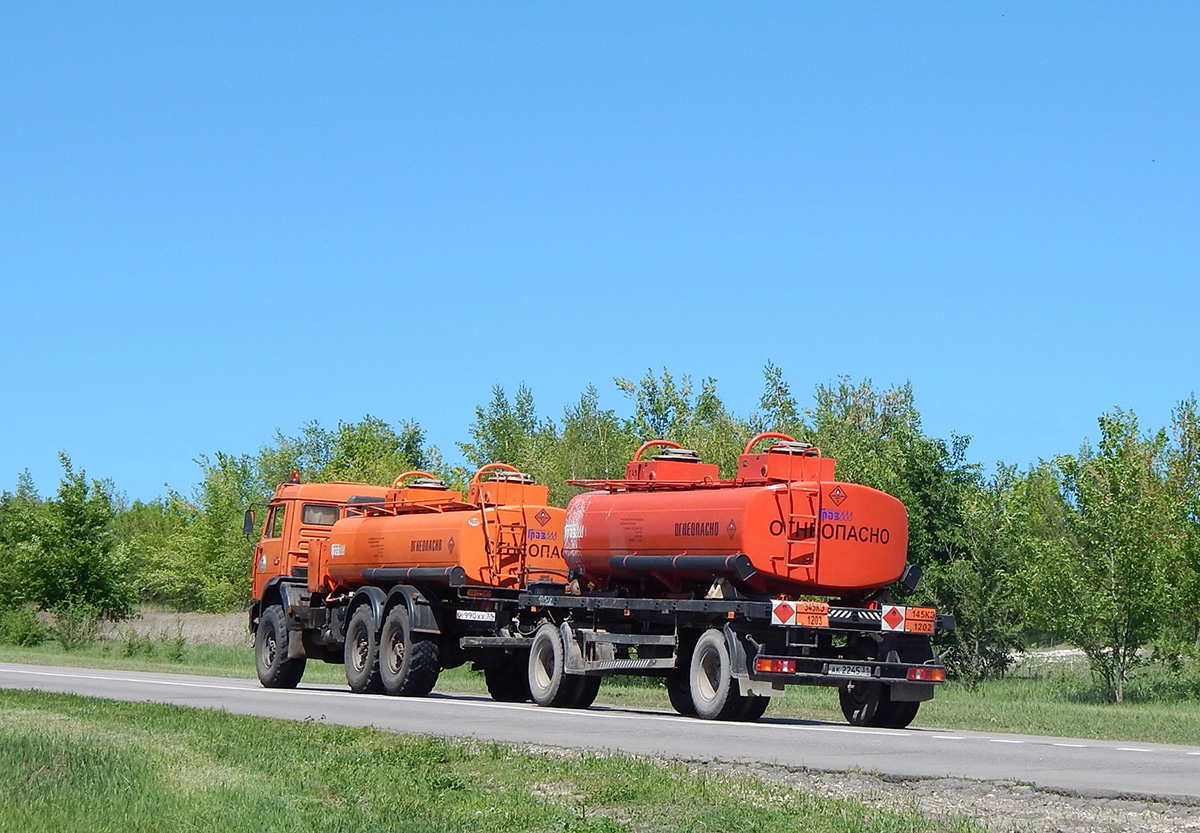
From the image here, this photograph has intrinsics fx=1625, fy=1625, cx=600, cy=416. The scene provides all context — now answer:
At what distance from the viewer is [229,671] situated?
3769 cm

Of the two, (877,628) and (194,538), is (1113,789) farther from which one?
(194,538)

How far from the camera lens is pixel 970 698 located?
98.4 ft

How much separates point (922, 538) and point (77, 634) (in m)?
25.8

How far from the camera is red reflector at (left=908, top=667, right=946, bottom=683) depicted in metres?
20.4

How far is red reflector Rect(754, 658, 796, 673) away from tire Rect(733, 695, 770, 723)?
0.56 metres

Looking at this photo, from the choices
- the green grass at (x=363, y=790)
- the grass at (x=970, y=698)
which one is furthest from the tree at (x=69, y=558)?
the green grass at (x=363, y=790)

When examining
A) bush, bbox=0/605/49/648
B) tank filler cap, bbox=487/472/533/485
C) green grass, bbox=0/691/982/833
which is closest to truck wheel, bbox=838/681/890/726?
tank filler cap, bbox=487/472/533/485

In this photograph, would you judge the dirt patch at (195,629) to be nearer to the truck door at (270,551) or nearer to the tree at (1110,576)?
the truck door at (270,551)

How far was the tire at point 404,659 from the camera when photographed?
25.5m

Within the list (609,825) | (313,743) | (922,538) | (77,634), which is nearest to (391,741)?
(313,743)

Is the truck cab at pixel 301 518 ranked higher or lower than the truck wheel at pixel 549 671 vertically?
higher

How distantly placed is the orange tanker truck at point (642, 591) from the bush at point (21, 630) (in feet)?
77.1

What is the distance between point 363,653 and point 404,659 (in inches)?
77.8

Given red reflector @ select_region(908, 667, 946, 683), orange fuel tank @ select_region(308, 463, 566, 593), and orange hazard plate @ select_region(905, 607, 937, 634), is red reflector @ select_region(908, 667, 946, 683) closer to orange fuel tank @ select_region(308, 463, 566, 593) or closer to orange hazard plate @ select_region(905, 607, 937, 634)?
orange hazard plate @ select_region(905, 607, 937, 634)
